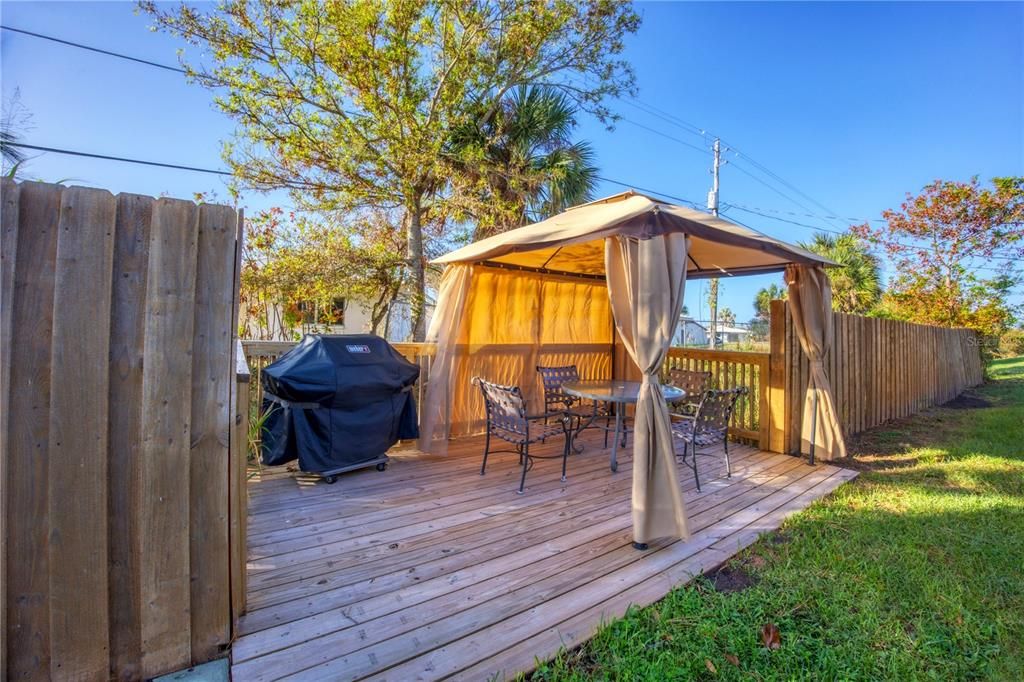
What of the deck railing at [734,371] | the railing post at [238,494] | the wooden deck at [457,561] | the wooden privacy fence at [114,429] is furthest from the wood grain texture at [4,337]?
the deck railing at [734,371]

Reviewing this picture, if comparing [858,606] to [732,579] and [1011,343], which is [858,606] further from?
[1011,343]

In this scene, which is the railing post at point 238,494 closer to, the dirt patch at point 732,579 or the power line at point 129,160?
the dirt patch at point 732,579

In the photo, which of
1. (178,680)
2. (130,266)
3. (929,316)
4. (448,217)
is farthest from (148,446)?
(929,316)

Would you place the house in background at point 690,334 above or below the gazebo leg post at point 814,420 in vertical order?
above

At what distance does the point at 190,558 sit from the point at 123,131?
9021mm

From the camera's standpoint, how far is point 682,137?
51.5ft

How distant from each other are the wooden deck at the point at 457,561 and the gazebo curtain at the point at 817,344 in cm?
43

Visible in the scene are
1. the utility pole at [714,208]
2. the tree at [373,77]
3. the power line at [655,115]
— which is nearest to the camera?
the tree at [373,77]

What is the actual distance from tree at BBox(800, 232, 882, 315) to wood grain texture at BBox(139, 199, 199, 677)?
15.2m

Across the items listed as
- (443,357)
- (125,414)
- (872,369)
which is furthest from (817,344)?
(125,414)

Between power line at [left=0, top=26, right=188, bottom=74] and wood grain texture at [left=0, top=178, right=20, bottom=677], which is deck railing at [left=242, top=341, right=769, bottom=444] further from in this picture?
power line at [left=0, top=26, right=188, bottom=74]

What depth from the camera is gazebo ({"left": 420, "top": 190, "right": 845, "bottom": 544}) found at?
2945mm

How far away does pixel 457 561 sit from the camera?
103 inches

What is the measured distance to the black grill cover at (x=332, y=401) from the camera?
3641 millimetres
